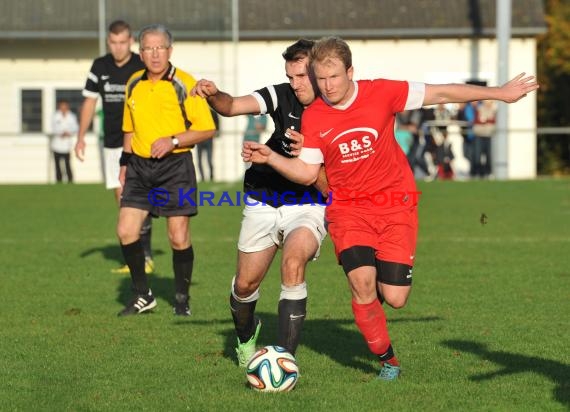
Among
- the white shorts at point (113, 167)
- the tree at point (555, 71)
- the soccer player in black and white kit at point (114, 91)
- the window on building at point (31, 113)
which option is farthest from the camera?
the tree at point (555, 71)

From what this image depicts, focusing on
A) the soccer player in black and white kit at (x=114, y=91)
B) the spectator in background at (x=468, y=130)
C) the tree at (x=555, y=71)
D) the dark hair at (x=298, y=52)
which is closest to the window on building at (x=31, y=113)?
the spectator in background at (x=468, y=130)

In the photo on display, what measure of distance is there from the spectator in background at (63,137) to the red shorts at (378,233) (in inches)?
870

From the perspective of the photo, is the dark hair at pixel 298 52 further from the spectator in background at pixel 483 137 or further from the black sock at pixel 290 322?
the spectator in background at pixel 483 137

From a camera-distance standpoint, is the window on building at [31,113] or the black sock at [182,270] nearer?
the black sock at [182,270]

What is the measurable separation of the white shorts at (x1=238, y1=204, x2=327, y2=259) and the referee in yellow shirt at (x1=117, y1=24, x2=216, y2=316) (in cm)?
200

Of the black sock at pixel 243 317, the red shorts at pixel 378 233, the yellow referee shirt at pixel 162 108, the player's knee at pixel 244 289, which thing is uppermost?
the yellow referee shirt at pixel 162 108

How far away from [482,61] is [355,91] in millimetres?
26618

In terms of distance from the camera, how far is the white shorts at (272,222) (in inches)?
281

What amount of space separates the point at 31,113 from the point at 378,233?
26.9m

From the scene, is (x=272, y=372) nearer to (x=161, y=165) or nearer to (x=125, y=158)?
(x=161, y=165)

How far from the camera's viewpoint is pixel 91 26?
1250 inches

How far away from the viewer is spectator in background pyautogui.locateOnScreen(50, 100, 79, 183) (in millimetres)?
28266

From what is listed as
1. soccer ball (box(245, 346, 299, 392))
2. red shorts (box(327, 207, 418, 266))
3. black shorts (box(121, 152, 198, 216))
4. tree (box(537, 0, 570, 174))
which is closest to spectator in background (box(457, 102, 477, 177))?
tree (box(537, 0, 570, 174))

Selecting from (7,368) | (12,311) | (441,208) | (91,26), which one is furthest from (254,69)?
(7,368)
